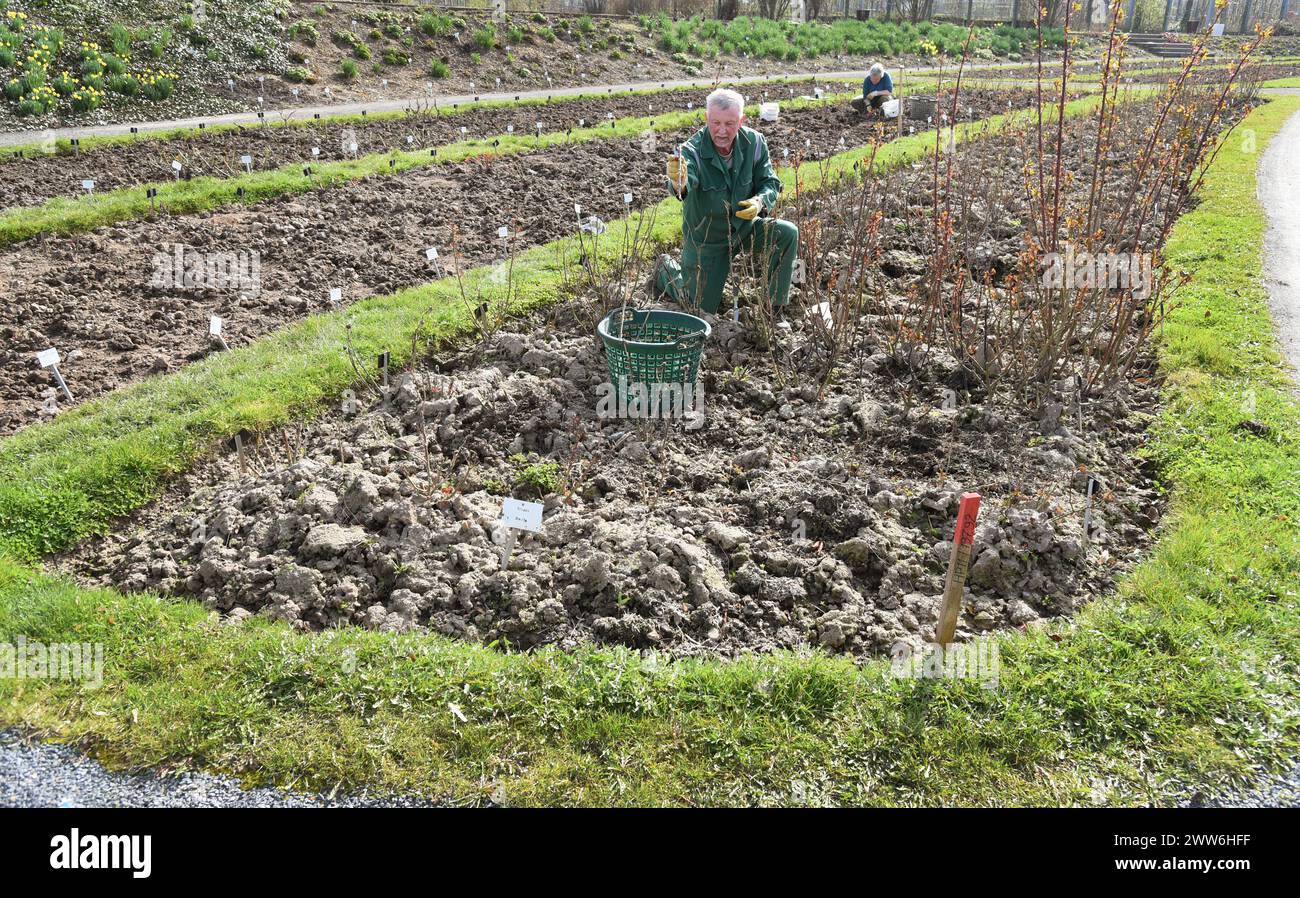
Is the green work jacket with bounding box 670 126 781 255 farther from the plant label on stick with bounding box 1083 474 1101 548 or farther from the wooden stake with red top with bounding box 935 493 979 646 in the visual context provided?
the wooden stake with red top with bounding box 935 493 979 646

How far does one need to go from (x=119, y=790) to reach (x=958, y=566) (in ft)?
8.07

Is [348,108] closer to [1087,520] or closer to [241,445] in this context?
[241,445]

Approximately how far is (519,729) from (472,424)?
186 cm

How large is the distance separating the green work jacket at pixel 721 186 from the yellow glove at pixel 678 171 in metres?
0.06

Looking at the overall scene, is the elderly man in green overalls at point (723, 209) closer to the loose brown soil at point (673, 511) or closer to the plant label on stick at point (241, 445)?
the loose brown soil at point (673, 511)

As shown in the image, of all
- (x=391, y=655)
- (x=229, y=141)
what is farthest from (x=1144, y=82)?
(x=391, y=655)

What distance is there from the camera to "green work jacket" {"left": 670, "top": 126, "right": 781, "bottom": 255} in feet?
Result: 16.5

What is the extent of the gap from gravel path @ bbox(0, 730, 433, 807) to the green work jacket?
11.9 feet

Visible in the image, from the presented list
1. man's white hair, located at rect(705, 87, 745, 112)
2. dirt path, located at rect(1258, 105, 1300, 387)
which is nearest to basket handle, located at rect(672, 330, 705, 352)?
man's white hair, located at rect(705, 87, 745, 112)

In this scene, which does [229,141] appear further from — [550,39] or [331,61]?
[550,39]

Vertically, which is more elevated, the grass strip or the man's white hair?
the man's white hair

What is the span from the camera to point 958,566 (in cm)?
266

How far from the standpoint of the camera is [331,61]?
14.9 m
